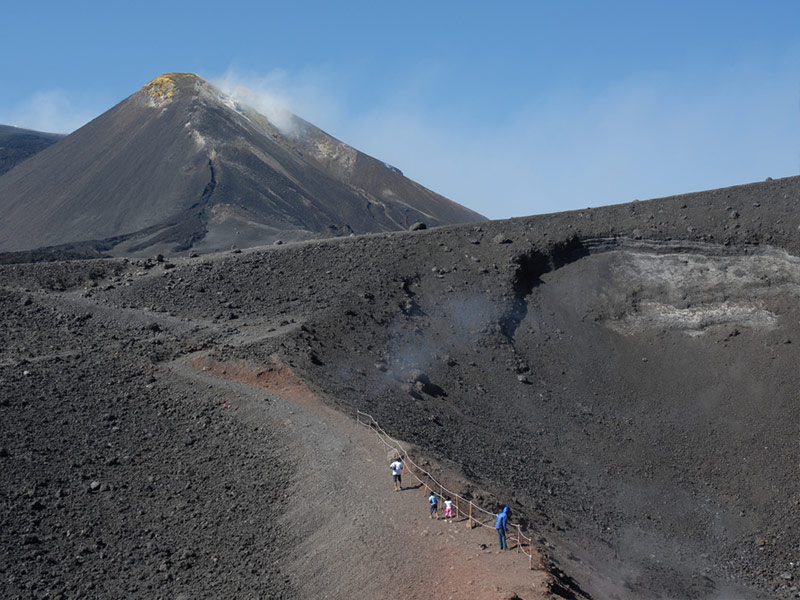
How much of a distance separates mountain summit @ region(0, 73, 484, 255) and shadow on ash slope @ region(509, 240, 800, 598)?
3010 cm

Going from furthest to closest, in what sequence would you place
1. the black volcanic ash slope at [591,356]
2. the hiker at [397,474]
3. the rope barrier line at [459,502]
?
the black volcanic ash slope at [591,356] → the hiker at [397,474] → the rope barrier line at [459,502]

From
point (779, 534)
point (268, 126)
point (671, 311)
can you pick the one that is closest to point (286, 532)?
point (779, 534)

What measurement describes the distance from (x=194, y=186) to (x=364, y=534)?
227 ft

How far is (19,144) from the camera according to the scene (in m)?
133

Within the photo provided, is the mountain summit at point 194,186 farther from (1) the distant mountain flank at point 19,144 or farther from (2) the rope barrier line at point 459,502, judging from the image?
(2) the rope barrier line at point 459,502

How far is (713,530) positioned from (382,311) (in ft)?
48.5

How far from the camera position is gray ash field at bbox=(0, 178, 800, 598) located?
19609 mm

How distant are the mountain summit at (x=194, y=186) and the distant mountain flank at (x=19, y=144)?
27.2 m

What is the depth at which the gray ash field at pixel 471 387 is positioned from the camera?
64.3 feet

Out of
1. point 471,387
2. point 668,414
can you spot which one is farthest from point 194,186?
point 668,414

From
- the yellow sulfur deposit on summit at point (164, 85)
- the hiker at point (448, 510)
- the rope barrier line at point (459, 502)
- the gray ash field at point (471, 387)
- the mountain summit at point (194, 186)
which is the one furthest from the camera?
the yellow sulfur deposit on summit at point (164, 85)

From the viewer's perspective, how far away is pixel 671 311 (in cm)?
3681

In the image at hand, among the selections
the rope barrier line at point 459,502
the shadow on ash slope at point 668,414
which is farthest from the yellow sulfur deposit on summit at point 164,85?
the rope barrier line at point 459,502

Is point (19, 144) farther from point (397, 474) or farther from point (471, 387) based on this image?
point (397, 474)
